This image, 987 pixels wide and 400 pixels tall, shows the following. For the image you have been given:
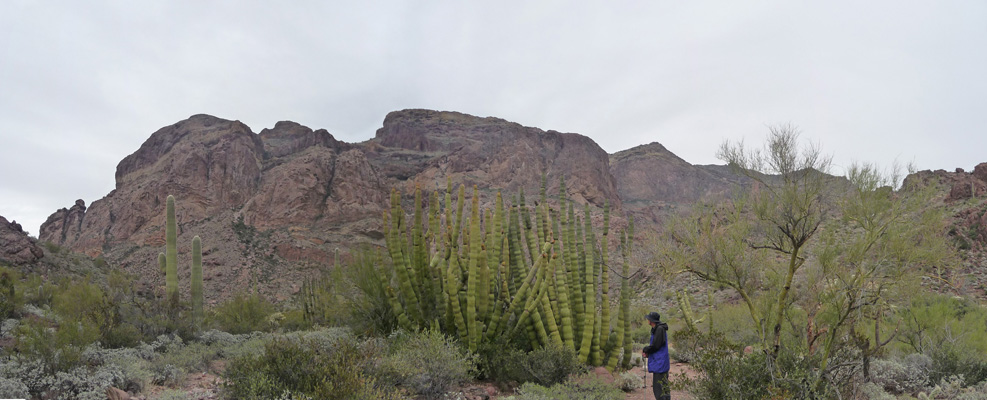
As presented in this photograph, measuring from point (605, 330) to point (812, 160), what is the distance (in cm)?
426

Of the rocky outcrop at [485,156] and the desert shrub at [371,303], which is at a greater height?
the rocky outcrop at [485,156]

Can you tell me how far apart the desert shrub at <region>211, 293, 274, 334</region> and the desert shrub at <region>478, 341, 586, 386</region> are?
31.0 feet

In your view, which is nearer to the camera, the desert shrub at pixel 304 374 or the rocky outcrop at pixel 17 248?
the desert shrub at pixel 304 374

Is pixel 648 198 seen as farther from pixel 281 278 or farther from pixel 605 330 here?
pixel 605 330

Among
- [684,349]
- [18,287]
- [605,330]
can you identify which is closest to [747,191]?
[605,330]

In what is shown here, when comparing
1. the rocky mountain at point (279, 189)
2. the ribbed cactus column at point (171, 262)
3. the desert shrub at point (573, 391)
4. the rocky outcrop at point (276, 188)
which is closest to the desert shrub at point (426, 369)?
the desert shrub at point (573, 391)

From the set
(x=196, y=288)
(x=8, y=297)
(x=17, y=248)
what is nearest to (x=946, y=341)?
(x=196, y=288)

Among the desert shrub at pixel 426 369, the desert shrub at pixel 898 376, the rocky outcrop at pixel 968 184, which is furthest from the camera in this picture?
the rocky outcrop at pixel 968 184

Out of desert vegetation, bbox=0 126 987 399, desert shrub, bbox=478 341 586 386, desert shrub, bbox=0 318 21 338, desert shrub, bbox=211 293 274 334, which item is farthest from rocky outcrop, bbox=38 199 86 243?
desert shrub, bbox=478 341 586 386

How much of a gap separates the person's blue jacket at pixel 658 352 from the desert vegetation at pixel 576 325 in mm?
527

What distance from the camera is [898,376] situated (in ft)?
Answer: 26.0

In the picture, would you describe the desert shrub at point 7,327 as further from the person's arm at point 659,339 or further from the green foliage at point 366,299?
the person's arm at point 659,339

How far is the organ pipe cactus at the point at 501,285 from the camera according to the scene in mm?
7875

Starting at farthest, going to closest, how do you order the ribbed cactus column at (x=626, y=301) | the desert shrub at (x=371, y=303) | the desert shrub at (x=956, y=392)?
the desert shrub at (x=371, y=303) < the ribbed cactus column at (x=626, y=301) < the desert shrub at (x=956, y=392)
